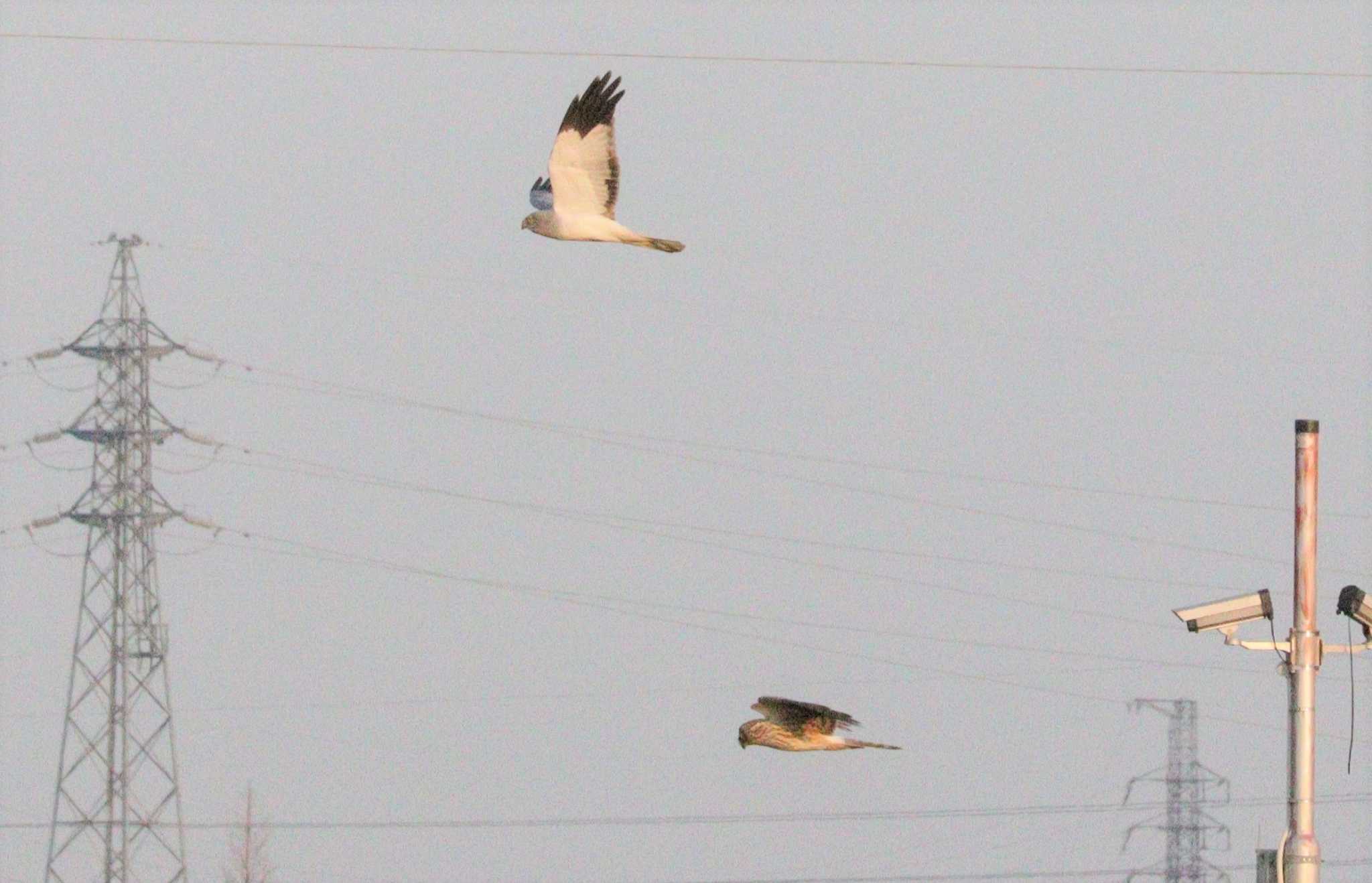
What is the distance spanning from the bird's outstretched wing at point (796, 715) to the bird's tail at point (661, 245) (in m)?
3.94

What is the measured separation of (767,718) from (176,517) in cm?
1563

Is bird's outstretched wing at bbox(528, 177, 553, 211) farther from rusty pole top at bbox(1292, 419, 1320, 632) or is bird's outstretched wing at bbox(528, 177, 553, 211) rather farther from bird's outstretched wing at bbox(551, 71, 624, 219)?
rusty pole top at bbox(1292, 419, 1320, 632)

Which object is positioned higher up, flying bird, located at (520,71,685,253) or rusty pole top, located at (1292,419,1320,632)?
flying bird, located at (520,71,685,253)

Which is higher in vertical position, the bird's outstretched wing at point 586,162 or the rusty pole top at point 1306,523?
the bird's outstretched wing at point 586,162

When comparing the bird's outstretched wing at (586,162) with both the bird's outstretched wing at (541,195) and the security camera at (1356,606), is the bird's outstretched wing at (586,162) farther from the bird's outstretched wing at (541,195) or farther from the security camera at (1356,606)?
the security camera at (1356,606)

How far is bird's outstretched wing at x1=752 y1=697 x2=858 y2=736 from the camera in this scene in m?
25.4

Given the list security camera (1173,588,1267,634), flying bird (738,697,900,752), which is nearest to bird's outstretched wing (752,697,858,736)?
flying bird (738,697,900,752)

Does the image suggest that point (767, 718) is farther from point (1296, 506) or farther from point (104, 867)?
point (104, 867)

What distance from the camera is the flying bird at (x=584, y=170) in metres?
25.3

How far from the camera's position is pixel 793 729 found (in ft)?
86.5

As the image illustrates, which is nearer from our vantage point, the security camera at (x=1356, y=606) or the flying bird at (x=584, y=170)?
the security camera at (x=1356, y=606)

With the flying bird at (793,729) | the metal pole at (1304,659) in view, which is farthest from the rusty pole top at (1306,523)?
the flying bird at (793,729)

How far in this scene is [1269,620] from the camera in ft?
61.7

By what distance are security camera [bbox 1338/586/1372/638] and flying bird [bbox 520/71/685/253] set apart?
8.15 meters
